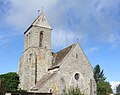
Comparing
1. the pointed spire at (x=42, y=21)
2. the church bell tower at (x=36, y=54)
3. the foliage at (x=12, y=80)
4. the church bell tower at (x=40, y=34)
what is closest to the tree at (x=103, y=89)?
the church bell tower at (x=36, y=54)

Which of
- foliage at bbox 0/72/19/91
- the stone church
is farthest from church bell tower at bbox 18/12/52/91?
foliage at bbox 0/72/19/91

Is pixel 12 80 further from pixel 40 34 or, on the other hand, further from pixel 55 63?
pixel 40 34

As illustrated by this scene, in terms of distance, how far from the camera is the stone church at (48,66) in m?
39.0

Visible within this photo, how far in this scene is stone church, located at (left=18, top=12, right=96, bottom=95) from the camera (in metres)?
39.0

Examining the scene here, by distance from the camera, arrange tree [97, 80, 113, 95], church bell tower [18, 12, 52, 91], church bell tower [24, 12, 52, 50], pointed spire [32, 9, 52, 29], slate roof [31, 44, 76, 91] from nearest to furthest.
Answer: slate roof [31, 44, 76, 91] < church bell tower [18, 12, 52, 91] < church bell tower [24, 12, 52, 50] < pointed spire [32, 9, 52, 29] < tree [97, 80, 113, 95]

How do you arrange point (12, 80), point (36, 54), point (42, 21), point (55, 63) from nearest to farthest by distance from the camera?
point (55, 63), point (36, 54), point (42, 21), point (12, 80)

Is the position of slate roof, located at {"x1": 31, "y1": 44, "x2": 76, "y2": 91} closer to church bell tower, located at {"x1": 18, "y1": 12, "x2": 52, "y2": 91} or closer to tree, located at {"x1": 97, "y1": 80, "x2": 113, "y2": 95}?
church bell tower, located at {"x1": 18, "y1": 12, "x2": 52, "y2": 91}

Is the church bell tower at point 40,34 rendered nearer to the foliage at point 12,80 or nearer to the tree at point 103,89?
the foliage at point 12,80

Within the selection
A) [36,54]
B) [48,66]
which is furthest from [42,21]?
[48,66]

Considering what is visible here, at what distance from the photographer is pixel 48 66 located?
44.8 metres

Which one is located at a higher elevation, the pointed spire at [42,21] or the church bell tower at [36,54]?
the pointed spire at [42,21]

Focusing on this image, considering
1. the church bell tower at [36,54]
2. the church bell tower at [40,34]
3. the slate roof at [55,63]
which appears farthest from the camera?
the church bell tower at [40,34]

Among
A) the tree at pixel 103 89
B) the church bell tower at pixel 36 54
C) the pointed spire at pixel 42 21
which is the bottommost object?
the tree at pixel 103 89

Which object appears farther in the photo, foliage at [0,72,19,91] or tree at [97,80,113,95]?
tree at [97,80,113,95]
